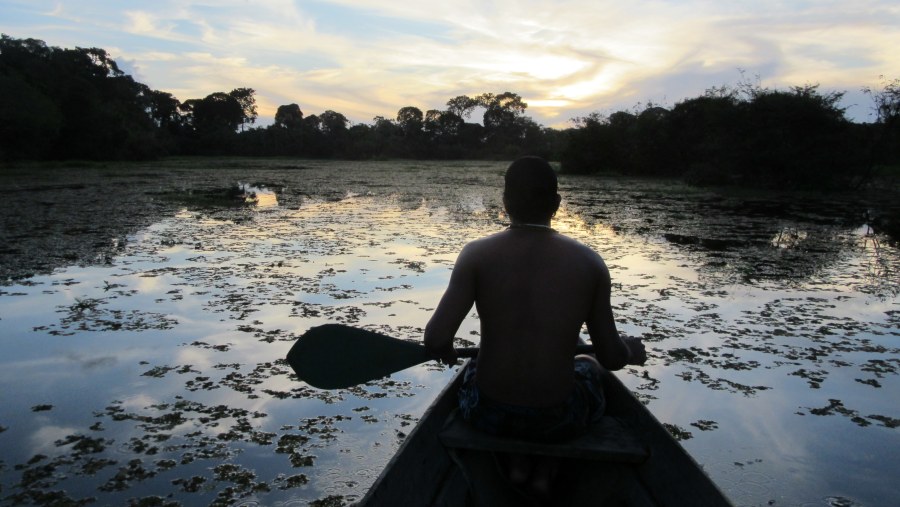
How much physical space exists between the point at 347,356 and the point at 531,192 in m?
0.89

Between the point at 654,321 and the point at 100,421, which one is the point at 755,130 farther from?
the point at 100,421

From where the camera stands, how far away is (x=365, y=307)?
459 cm

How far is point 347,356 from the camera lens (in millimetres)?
2088

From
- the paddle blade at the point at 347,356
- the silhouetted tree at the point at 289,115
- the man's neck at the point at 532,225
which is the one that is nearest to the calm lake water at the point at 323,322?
the paddle blade at the point at 347,356

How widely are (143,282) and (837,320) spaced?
5.59 metres

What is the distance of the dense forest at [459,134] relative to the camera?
55.5 ft

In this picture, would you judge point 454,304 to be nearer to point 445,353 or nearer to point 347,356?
point 445,353

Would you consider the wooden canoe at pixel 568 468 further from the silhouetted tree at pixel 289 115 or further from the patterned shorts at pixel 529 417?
the silhouetted tree at pixel 289 115

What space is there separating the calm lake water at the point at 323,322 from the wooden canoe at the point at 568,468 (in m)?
0.53

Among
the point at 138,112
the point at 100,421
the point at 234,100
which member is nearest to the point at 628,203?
the point at 100,421

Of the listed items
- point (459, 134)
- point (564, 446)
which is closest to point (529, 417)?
point (564, 446)

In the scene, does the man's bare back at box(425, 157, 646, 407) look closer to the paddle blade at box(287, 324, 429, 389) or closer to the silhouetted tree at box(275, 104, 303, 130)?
the paddle blade at box(287, 324, 429, 389)

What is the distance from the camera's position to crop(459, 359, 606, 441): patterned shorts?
1.70 meters

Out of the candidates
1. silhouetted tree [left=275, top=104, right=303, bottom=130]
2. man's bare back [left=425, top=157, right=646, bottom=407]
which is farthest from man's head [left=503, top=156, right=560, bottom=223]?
silhouetted tree [left=275, top=104, right=303, bottom=130]
